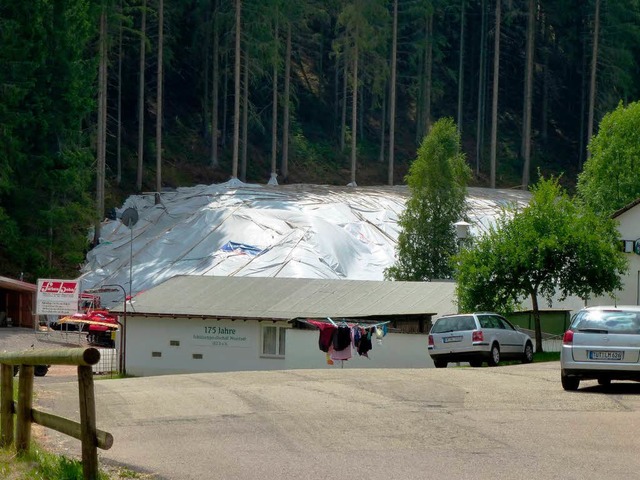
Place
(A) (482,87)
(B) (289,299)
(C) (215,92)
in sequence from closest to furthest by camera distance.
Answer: (B) (289,299), (C) (215,92), (A) (482,87)

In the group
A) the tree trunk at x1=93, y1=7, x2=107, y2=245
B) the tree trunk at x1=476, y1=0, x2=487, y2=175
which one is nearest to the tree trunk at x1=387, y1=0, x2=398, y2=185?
the tree trunk at x1=476, y1=0, x2=487, y2=175

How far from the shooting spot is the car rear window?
2933 centimetres

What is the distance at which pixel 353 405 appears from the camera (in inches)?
599

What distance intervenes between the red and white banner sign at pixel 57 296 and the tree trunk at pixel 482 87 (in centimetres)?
3984

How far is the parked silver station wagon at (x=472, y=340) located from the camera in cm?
2900

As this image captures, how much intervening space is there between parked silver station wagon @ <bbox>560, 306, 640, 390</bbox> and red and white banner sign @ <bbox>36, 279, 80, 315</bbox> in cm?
2760

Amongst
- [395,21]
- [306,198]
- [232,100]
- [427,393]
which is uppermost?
[395,21]

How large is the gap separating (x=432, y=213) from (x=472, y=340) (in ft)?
61.4

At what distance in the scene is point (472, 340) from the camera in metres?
29.0

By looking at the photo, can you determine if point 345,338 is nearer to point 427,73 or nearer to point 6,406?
point 6,406

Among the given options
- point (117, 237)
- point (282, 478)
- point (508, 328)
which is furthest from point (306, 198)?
point (282, 478)

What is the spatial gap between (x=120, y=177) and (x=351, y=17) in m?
16.4

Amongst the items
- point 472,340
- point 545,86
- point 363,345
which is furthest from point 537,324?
point 545,86

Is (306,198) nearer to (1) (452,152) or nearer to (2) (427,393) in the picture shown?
(1) (452,152)
